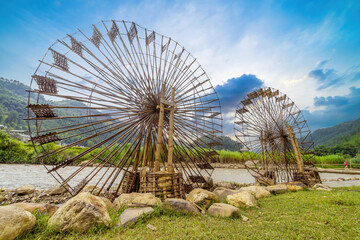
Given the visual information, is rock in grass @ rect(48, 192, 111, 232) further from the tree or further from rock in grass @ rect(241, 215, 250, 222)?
the tree

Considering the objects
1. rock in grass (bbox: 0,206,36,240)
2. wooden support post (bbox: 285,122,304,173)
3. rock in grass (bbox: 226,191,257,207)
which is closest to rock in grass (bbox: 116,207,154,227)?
rock in grass (bbox: 0,206,36,240)

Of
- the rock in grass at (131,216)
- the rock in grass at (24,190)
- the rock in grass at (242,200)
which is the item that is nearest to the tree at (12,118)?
the rock in grass at (24,190)

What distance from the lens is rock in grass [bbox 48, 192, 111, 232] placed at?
325cm

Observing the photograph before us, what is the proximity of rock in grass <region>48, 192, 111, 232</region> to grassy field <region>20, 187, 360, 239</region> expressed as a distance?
114mm

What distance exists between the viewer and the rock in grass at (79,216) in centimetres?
325

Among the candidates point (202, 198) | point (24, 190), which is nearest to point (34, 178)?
point (24, 190)

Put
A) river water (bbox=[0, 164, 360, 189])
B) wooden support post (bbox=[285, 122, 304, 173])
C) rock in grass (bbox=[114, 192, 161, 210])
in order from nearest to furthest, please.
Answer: rock in grass (bbox=[114, 192, 161, 210]) < river water (bbox=[0, 164, 360, 189]) < wooden support post (bbox=[285, 122, 304, 173])

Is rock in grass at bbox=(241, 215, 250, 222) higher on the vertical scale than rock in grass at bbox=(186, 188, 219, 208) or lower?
lower

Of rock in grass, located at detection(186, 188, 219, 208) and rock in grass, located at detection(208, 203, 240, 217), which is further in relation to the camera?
rock in grass, located at detection(186, 188, 219, 208)

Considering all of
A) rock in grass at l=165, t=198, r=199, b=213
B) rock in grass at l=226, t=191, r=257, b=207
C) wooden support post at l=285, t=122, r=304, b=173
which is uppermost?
wooden support post at l=285, t=122, r=304, b=173

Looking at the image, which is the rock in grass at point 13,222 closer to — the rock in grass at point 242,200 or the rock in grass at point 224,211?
the rock in grass at point 224,211

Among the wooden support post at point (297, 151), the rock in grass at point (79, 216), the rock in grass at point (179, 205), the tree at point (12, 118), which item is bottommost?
the rock in grass at point (179, 205)

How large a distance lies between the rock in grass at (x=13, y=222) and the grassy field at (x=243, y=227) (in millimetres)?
193

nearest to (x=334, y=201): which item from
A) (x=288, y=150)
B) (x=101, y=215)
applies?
(x=101, y=215)
